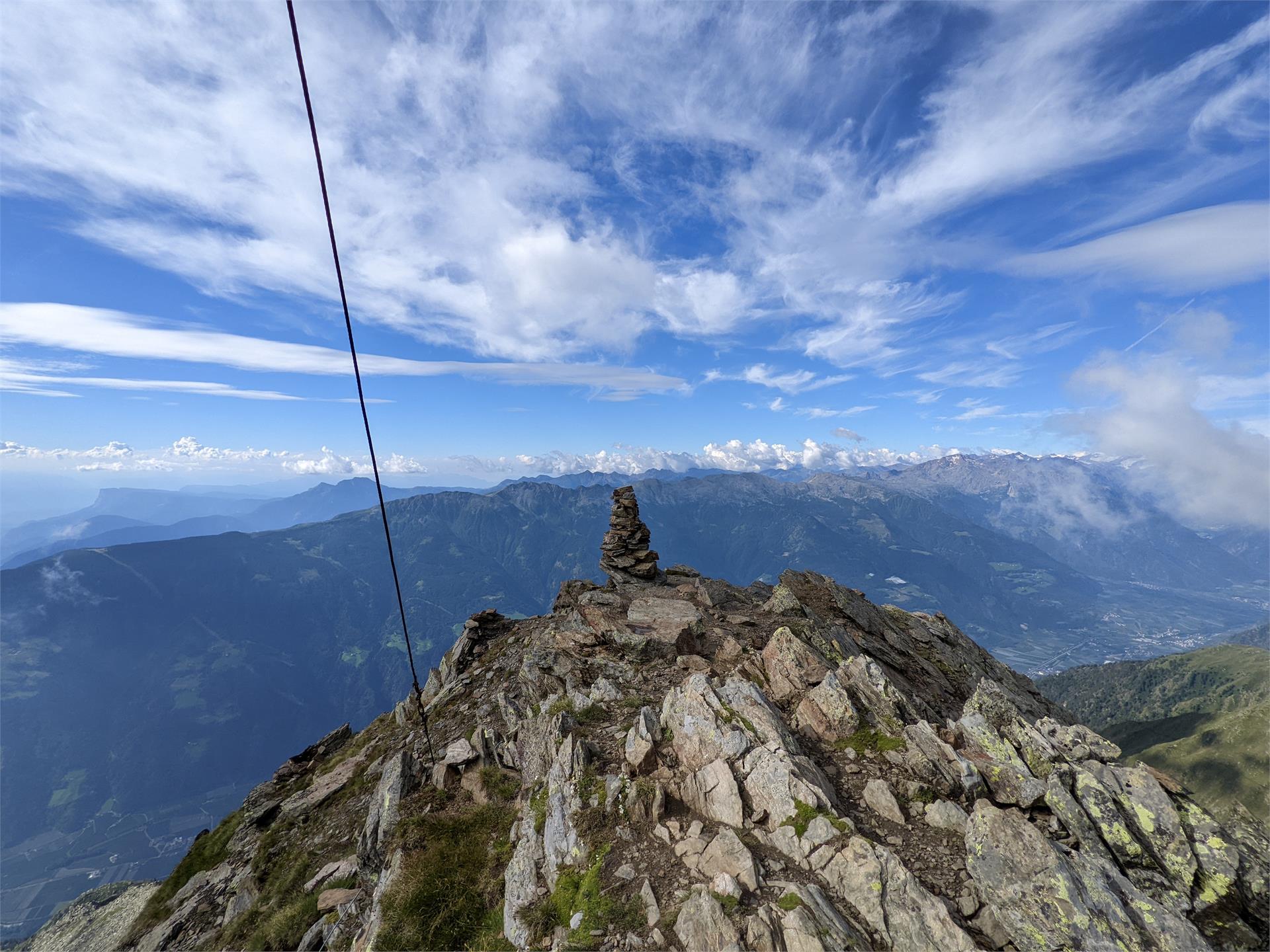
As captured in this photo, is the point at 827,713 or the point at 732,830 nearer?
the point at 732,830

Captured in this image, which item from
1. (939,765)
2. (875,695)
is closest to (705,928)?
(939,765)

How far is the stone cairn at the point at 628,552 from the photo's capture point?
4606 centimetres

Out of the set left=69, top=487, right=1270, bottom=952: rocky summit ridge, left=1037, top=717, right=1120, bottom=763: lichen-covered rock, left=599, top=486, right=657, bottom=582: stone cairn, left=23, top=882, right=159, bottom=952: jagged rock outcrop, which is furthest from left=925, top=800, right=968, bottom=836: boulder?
left=23, top=882, right=159, bottom=952: jagged rock outcrop

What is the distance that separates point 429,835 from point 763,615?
24.8 meters

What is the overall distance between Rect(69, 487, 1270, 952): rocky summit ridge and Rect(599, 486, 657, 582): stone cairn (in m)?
12.2

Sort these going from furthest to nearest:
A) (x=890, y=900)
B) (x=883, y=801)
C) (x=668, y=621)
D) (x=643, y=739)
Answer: (x=668, y=621), (x=643, y=739), (x=883, y=801), (x=890, y=900)

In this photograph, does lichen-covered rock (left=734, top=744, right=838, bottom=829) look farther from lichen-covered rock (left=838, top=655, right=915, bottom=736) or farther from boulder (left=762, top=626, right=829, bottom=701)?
boulder (left=762, top=626, right=829, bottom=701)

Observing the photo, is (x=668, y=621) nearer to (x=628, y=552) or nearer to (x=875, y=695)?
(x=628, y=552)

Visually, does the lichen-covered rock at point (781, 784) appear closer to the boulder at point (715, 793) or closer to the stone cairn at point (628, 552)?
the boulder at point (715, 793)

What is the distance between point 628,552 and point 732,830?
3195cm

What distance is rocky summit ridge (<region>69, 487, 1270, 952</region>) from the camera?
12.5 meters

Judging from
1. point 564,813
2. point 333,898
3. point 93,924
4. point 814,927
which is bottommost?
point 93,924

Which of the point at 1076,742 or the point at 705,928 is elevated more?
the point at 1076,742

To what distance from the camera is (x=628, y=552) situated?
4700 centimetres
